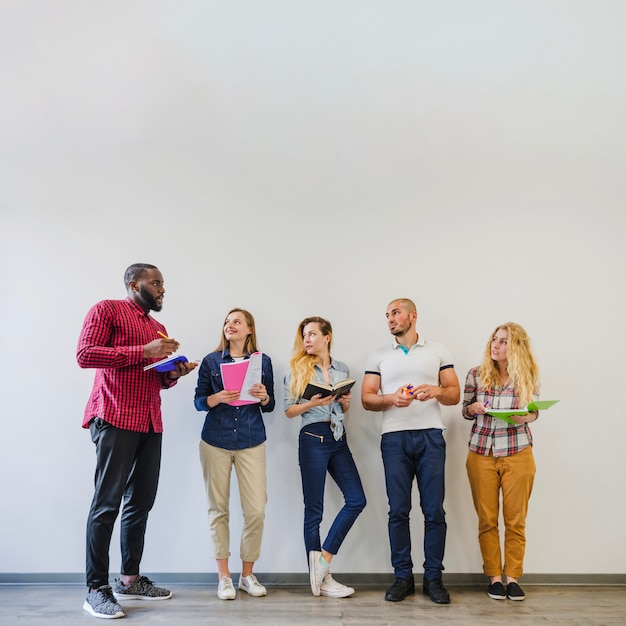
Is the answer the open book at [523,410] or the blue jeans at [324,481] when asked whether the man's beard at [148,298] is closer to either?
the blue jeans at [324,481]

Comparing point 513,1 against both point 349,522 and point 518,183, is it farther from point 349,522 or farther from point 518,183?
point 349,522

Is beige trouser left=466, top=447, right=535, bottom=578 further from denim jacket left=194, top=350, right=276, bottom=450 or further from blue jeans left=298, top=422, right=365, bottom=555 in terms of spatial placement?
denim jacket left=194, top=350, right=276, bottom=450

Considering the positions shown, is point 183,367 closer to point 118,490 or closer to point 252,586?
point 118,490

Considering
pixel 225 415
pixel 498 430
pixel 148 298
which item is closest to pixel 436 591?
pixel 498 430

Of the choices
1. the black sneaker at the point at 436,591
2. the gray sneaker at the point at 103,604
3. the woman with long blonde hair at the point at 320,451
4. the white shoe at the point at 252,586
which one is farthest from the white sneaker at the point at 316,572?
the gray sneaker at the point at 103,604

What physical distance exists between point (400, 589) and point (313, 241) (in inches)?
88.1

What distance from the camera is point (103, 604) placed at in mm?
3170

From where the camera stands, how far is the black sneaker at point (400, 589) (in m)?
3.52

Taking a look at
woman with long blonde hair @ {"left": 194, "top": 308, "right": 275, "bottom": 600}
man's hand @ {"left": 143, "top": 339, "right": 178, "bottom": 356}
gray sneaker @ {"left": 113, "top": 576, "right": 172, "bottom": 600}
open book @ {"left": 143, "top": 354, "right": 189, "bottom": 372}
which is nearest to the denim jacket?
woman with long blonde hair @ {"left": 194, "top": 308, "right": 275, "bottom": 600}

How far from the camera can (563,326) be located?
4207 millimetres

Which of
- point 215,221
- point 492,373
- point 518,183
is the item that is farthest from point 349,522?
point 518,183

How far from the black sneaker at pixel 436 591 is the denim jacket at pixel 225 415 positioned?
49.2 inches

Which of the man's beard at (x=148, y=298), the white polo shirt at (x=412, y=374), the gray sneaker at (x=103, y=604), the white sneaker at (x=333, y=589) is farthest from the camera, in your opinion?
the white polo shirt at (x=412, y=374)

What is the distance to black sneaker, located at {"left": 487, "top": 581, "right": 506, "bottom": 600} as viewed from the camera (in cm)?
357
